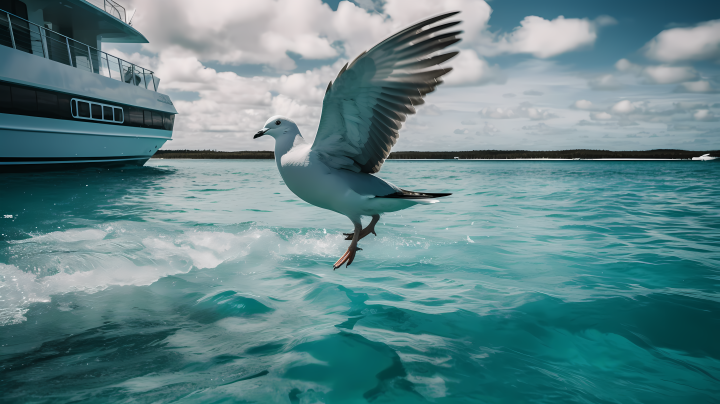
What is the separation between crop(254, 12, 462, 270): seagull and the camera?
9.87ft

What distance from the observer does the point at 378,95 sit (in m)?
3.29

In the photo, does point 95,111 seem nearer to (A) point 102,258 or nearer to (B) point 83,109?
(B) point 83,109

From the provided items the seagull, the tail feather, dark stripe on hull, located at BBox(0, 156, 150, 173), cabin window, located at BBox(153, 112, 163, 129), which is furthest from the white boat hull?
the tail feather

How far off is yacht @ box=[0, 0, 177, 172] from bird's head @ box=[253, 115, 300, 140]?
14334mm

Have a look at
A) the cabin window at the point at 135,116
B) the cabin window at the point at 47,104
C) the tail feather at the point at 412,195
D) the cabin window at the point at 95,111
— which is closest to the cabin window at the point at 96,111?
the cabin window at the point at 95,111

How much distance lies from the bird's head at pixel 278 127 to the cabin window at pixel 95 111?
651 inches

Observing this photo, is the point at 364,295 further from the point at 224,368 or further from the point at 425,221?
the point at 425,221

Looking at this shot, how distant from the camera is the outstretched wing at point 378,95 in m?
2.97

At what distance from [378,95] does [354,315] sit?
2099 millimetres

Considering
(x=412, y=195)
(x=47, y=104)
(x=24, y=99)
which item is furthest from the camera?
(x=47, y=104)

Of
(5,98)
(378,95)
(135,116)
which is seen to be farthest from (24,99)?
(378,95)

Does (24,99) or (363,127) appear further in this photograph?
(24,99)

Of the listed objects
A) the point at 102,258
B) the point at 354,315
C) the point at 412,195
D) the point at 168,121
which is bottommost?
the point at 354,315

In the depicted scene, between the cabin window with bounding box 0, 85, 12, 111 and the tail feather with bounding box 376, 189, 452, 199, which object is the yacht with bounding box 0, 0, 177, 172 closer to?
the cabin window with bounding box 0, 85, 12, 111
